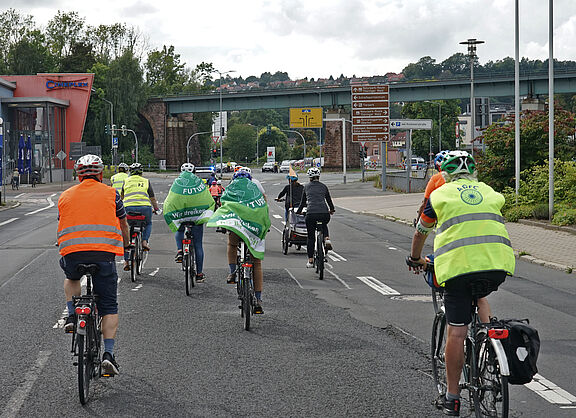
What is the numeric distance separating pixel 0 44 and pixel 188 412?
361ft

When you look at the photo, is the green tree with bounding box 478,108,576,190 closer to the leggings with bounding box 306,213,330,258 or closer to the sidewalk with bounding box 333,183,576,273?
the sidewalk with bounding box 333,183,576,273

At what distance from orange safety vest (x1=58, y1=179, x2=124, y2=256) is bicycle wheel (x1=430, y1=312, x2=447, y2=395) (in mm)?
2485

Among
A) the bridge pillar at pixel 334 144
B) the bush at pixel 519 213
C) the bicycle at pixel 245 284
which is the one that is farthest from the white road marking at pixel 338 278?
the bridge pillar at pixel 334 144

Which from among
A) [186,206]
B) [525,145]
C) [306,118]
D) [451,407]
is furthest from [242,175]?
[306,118]

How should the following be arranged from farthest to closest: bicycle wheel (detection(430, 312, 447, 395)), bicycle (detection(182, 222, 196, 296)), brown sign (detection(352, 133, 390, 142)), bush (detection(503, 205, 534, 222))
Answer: brown sign (detection(352, 133, 390, 142)) → bush (detection(503, 205, 534, 222)) → bicycle (detection(182, 222, 196, 296)) → bicycle wheel (detection(430, 312, 447, 395))

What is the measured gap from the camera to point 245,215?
9359 millimetres

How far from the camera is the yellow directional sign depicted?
8988cm

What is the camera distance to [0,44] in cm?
10694

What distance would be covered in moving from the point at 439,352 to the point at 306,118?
8530cm

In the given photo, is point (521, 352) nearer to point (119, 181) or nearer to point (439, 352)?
point (439, 352)

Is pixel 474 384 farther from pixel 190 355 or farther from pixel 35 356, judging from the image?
pixel 35 356

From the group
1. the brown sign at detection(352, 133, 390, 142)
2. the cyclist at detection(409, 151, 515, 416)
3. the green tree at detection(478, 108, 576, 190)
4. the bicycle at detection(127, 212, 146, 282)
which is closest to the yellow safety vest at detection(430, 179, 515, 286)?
the cyclist at detection(409, 151, 515, 416)

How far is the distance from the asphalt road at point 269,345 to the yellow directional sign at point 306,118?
7576cm

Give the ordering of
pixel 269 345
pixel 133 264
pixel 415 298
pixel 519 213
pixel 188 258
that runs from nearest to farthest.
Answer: pixel 269 345, pixel 415 298, pixel 188 258, pixel 133 264, pixel 519 213
